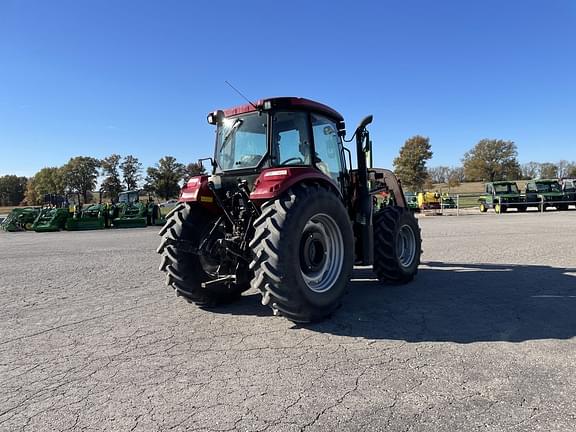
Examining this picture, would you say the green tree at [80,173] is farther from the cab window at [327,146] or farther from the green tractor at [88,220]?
the cab window at [327,146]

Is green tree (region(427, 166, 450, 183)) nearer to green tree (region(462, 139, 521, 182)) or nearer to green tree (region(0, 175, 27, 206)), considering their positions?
green tree (region(462, 139, 521, 182))

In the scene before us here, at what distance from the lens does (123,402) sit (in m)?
2.87

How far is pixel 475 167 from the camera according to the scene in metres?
71.1

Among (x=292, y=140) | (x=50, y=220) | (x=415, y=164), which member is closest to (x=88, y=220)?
(x=50, y=220)

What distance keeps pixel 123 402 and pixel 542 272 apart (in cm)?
689

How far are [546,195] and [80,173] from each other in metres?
84.2

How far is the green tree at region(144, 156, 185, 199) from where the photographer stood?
7325 centimetres

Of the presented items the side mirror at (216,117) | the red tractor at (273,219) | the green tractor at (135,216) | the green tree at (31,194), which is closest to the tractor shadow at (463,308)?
the red tractor at (273,219)

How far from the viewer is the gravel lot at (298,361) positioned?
2637 millimetres

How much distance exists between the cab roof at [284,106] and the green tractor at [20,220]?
23.1 meters

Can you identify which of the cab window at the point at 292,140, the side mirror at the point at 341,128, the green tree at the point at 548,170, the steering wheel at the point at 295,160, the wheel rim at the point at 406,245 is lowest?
the wheel rim at the point at 406,245

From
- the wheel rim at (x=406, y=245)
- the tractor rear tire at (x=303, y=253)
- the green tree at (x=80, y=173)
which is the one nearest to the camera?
the tractor rear tire at (x=303, y=253)

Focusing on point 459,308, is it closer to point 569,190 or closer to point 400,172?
point 569,190

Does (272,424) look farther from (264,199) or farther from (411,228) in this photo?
(411,228)
